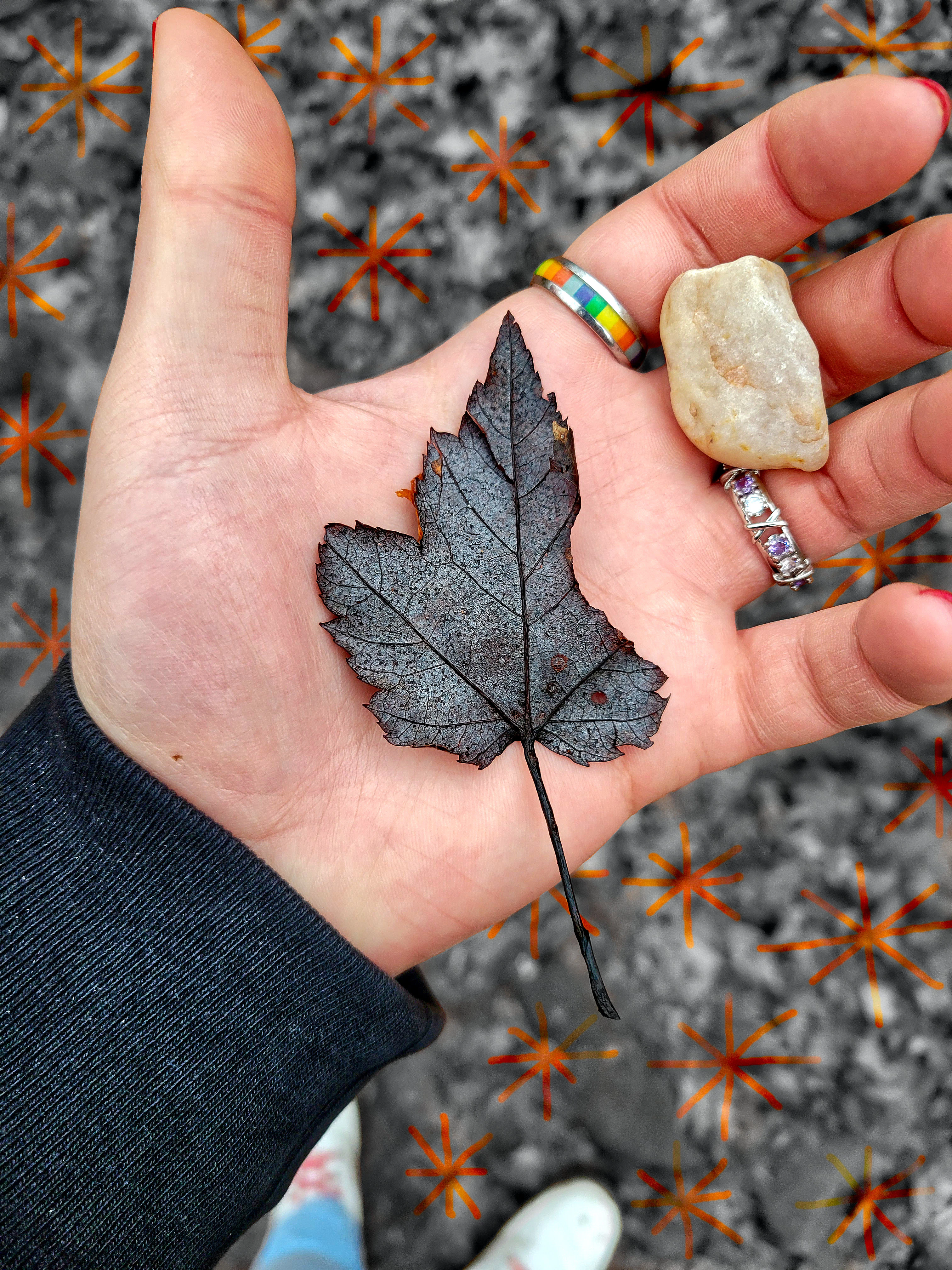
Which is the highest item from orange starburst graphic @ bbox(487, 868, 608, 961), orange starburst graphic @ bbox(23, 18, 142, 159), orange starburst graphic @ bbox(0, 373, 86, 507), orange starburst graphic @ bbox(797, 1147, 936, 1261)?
orange starburst graphic @ bbox(23, 18, 142, 159)

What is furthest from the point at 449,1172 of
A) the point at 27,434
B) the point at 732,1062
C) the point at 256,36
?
the point at 256,36

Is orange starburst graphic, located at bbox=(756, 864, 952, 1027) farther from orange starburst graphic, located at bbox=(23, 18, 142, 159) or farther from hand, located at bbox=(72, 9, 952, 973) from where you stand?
orange starburst graphic, located at bbox=(23, 18, 142, 159)

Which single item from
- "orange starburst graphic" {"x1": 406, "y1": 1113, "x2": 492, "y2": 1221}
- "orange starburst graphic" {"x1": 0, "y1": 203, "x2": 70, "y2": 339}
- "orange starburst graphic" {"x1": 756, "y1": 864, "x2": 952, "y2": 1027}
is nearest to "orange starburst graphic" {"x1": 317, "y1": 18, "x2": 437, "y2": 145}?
"orange starburst graphic" {"x1": 0, "y1": 203, "x2": 70, "y2": 339}

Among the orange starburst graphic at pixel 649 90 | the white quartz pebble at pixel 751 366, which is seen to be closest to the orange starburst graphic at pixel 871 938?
the white quartz pebble at pixel 751 366

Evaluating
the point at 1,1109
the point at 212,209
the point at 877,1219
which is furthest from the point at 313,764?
the point at 877,1219

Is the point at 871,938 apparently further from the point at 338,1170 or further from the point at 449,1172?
the point at 338,1170

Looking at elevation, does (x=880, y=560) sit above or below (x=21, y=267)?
below

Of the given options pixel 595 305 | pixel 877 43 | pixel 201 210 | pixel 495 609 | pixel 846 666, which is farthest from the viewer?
pixel 877 43
